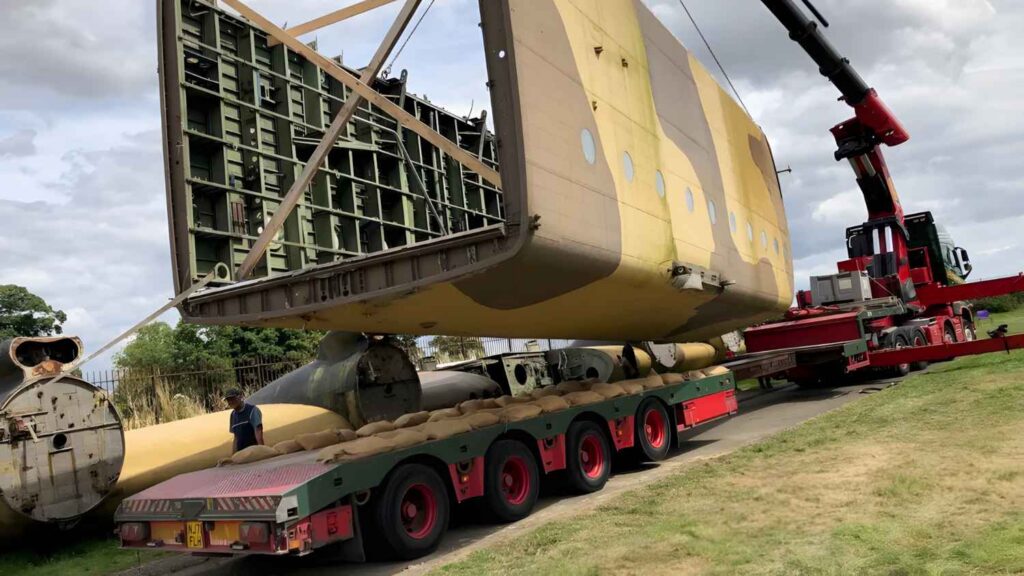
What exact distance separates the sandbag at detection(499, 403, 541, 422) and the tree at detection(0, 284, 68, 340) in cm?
2621

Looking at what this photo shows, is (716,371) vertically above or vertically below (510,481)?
above

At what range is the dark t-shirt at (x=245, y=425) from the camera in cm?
827

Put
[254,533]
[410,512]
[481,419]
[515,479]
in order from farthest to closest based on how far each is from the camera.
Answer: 1. [515,479]
2. [481,419]
3. [410,512]
4. [254,533]

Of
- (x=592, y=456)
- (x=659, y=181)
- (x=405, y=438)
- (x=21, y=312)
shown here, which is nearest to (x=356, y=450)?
(x=405, y=438)

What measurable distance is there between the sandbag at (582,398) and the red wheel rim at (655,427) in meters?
1.30

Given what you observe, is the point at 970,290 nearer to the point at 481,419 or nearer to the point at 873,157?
the point at 873,157

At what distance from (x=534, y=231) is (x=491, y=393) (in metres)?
6.65

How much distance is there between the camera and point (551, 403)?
8.76 meters

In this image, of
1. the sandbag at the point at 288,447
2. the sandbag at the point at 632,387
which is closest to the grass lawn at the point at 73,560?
the sandbag at the point at 288,447

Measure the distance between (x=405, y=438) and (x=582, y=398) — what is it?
2.97m

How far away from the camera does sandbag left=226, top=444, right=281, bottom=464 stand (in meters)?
7.39

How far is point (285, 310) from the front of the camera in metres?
7.41

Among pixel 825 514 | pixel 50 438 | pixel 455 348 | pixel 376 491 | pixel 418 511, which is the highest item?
pixel 455 348

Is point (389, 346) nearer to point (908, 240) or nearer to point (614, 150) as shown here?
point (614, 150)
